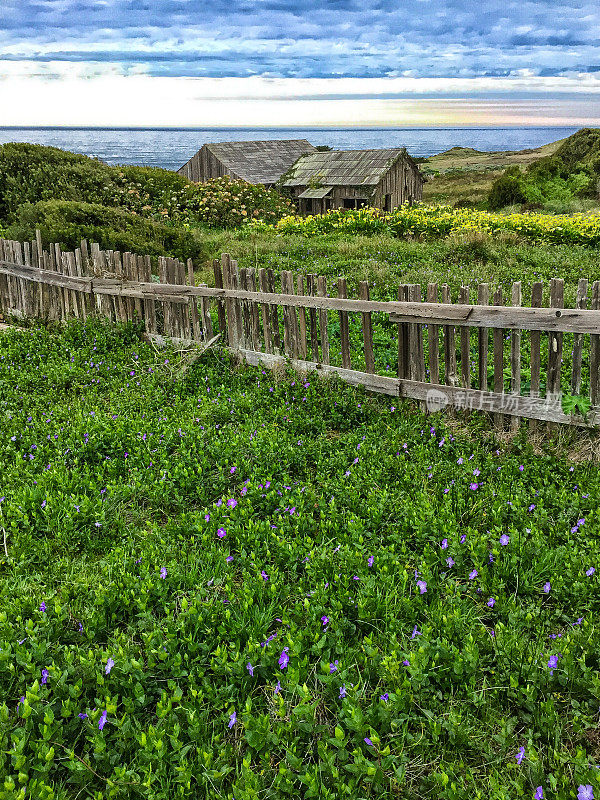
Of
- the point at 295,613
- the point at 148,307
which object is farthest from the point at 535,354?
the point at 148,307

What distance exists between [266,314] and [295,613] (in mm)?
4591

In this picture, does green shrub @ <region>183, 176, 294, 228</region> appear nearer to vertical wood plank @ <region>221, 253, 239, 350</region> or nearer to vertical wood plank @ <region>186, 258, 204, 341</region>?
vertical wood plank @ <region>186, 258, 204, 341</region>

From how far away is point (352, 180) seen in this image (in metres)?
34.8

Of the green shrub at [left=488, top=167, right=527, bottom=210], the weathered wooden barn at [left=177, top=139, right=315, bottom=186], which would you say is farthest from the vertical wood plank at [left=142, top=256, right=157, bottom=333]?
the weathered wooden barn at [left=177, top=139, right=315, bottom=186]

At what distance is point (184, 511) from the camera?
468 centimetres

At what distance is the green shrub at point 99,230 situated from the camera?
45.5 ft

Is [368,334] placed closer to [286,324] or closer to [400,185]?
[286,324]

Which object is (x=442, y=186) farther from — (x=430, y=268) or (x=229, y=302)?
(x=229, y=302)

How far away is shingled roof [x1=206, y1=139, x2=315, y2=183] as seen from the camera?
38.3 meters

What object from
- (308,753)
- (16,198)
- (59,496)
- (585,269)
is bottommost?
(308,753)

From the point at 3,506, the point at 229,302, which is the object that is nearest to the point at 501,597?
the point at 3,506

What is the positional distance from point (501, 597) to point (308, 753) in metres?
1.38

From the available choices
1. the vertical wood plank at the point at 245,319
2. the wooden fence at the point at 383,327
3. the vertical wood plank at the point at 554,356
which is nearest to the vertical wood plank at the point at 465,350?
the wooden fence at the point at 383,327

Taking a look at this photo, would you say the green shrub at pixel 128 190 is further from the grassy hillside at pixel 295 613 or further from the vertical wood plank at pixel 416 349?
the grassy hillside at pixel 295 613
